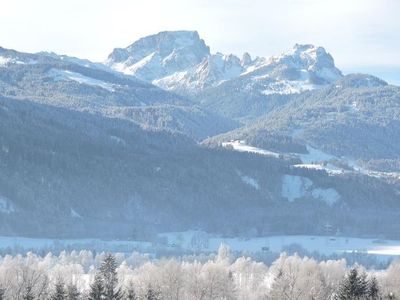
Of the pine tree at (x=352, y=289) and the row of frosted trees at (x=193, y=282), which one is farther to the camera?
the row of frosted trees at (x=193, y=282)

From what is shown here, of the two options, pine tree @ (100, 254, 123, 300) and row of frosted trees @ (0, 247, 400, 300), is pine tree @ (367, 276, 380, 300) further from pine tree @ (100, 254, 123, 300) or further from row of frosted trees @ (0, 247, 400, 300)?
pine tree @ (100, 254, 123, 300)

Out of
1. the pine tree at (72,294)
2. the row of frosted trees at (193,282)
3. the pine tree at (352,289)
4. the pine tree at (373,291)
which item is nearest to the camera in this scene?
the pine tree at (352,289)

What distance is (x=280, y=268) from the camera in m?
179

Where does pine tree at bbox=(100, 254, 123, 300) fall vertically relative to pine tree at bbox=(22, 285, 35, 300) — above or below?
above

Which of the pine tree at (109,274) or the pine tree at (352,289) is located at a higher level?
the pine tree at (109,274)

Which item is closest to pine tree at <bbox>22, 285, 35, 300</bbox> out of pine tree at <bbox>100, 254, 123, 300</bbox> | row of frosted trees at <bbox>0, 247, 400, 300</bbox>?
row of frosted trees at <bbox>0, 247, 400, 300</bbox>

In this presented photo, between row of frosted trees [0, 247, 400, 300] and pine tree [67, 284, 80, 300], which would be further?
row of frosted trees [0, 247, 400, 300]

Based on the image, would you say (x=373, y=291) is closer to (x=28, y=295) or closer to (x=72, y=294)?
(x=72, y=294)

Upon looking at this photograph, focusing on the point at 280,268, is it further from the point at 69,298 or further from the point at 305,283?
the point at 69,298

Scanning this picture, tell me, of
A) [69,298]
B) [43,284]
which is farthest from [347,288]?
[43,284]

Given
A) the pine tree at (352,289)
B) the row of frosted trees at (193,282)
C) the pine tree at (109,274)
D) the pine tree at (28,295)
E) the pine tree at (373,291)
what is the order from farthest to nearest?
1. the row of frosted trees at (193,282)
2. the pine tree at (109,274)
3. the pine tree at (373,291)
4. the pine tree at (352,289)
5. the pine tree at (28,295)

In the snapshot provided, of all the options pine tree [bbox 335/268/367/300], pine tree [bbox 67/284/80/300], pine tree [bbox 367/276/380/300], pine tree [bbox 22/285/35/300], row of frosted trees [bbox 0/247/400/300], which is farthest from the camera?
row of frosted trees [bbox 0/247/400/300]

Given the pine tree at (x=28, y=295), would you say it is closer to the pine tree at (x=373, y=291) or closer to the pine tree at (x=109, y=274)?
the pine tree at (x=109, y=274)

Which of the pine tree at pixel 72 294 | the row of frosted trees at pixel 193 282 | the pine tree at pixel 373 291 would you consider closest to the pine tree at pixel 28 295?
the row of frosted trees at pixel 193 282
